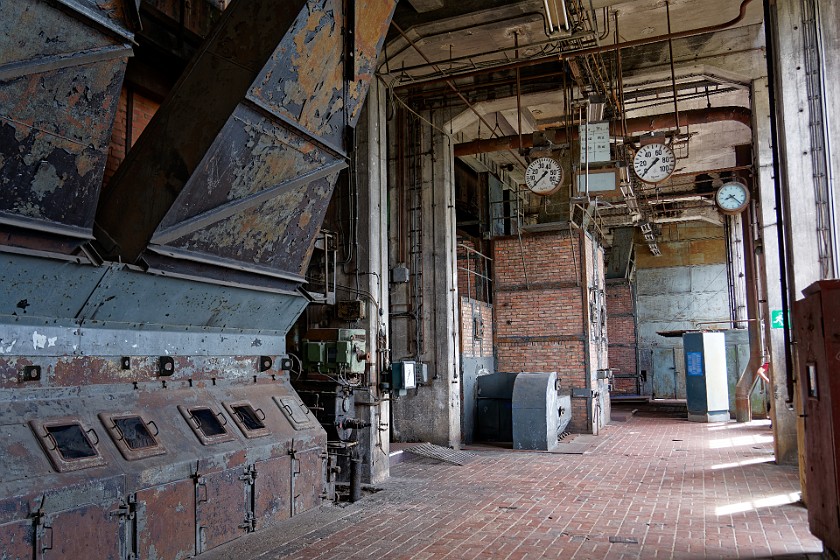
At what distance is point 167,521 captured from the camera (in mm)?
5137

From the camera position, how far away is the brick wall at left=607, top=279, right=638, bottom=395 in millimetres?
26766

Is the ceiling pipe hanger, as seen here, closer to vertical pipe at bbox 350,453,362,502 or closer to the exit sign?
the exit sign

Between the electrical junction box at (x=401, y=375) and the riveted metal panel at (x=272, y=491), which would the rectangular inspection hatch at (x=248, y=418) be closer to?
the riveted metal panel at (x=272, y=491)

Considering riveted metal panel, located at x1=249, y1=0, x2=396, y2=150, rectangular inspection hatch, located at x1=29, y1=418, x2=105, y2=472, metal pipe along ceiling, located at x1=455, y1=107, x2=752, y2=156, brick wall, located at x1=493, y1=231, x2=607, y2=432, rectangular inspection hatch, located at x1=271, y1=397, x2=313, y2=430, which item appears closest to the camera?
rectangular inspection hatch, located at x1=29, y1=418, x2=105, y2=472

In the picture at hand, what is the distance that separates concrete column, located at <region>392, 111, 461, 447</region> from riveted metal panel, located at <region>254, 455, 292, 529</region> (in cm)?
561

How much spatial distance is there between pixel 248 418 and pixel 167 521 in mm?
1551

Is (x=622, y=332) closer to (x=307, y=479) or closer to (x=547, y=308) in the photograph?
(x=547, y=308)

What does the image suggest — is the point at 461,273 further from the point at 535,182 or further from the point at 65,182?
the point at 65,182

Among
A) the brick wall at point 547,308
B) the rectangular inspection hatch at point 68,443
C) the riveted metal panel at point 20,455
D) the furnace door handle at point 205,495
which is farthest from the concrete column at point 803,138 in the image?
the riveted metal panel at point 20,455

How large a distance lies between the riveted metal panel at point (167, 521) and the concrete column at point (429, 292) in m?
7.10

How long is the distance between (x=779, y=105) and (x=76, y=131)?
8079 millimetres

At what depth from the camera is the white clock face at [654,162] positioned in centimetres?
1090

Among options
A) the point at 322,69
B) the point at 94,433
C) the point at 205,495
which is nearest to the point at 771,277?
the point at 322,69

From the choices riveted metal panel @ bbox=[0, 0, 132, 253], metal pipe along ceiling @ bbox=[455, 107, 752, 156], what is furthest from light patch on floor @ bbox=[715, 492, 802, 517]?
metal pipe along ceiling @ bbox=[455, 107, 752, 156]
